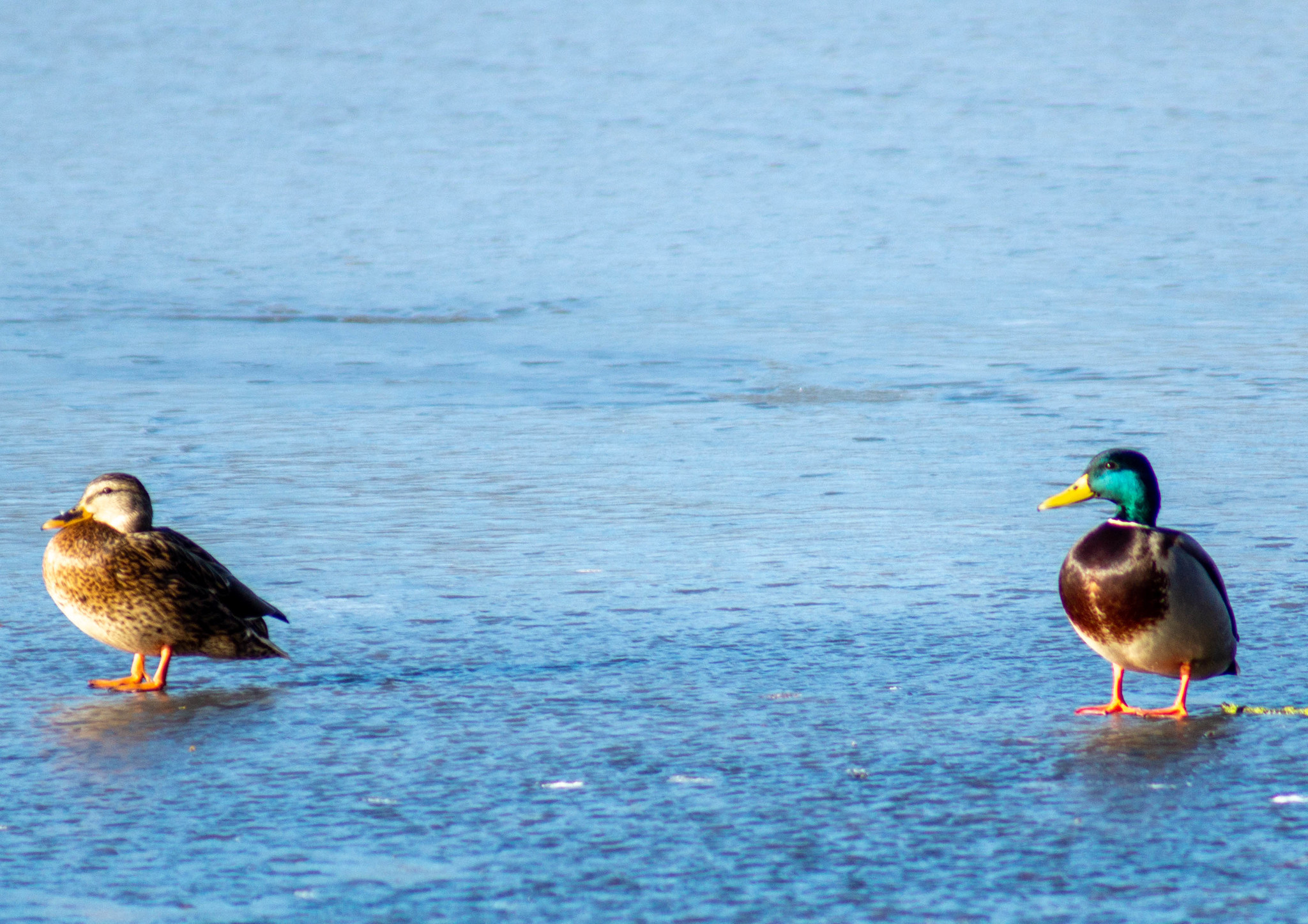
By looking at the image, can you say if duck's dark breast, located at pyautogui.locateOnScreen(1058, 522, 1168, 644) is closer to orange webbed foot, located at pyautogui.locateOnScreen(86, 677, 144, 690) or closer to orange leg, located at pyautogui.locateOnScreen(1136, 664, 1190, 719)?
orange leg, located at pyautogui.locateOnScreen(1136, 664, 1190, 719)

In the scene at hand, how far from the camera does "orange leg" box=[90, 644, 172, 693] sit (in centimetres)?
451

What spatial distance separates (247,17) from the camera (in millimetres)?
22375

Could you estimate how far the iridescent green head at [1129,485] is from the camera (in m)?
4.42

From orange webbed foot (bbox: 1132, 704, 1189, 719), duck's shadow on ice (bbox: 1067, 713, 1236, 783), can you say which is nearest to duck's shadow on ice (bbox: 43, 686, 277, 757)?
duck's shadow on ice (bbox: 1067, 713, 1236, 783)

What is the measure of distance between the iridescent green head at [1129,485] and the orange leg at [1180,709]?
35cm

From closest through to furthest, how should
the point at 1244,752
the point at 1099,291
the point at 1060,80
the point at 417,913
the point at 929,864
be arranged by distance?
the point at 417,913 → the point at 929,864 → the point at 1244,752 → the point at 1099,291 → the point at 1060,80

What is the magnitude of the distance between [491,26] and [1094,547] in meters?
18.0

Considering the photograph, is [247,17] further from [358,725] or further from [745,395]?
[358,725]

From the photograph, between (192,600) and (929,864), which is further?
(192,600)

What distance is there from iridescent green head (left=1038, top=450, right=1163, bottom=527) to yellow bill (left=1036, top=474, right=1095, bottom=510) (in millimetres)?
52

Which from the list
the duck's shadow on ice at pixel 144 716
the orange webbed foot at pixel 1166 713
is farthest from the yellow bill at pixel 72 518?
the orange webbed foot at pixel 1166 713

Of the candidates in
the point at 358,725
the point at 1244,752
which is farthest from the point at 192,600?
the point at 1244,752

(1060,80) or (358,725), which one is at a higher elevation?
(1060,80)

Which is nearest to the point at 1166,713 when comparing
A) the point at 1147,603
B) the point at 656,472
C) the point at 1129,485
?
the point at 1147,603
